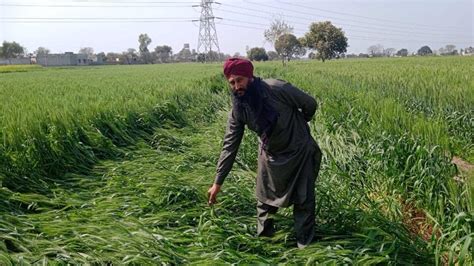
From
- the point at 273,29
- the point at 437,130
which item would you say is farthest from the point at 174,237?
the point at 273,29

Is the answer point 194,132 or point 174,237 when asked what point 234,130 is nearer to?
point 174,237

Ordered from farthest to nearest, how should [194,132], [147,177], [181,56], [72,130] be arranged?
1. [181,56]
2. [194,132]
3. [72,130]
4. [147,177]

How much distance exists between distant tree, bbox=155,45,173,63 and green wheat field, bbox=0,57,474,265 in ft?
262

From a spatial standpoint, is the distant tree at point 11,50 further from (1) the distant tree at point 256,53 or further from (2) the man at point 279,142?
(2) the man at point 279,142

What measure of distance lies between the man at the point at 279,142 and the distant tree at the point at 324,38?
4465cm

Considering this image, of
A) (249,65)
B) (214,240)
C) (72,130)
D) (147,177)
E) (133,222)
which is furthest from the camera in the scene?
(72,130)

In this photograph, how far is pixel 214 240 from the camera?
2.81m

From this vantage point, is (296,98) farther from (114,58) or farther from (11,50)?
(114,58)

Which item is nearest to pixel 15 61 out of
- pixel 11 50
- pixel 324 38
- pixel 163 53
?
pixel 11 50

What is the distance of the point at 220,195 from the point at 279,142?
985 millimetres

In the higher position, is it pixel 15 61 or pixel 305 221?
pixel 15 61

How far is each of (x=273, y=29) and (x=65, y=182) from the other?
49104mm

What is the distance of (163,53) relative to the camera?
9069cm

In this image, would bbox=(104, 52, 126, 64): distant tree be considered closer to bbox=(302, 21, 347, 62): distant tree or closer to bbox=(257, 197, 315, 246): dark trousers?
bbox=(302, 21, 347, 62): distant tree
